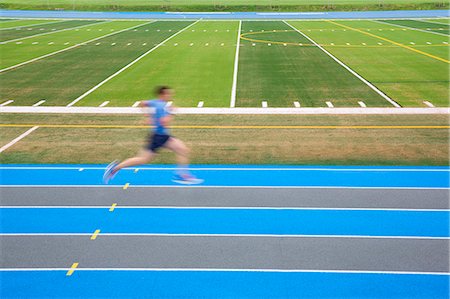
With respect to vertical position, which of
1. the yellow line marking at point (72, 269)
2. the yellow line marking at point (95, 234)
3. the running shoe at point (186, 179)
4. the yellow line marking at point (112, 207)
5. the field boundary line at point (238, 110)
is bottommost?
the yellow line marking at point (72, 269)

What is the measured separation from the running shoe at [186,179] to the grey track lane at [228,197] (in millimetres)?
171

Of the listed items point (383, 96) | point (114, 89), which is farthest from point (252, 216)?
point (114, 89)

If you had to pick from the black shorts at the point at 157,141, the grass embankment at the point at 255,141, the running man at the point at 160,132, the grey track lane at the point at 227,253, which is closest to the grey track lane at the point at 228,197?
the running man at the point at 160,132

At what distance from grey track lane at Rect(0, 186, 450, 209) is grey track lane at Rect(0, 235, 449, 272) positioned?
1573 mm

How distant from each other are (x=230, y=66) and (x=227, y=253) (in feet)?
64.9

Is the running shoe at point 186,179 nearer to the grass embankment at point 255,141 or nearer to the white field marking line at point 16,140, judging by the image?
the grass embankment at point 255,141

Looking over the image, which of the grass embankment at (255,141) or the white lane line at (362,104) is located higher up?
the white lane line at (362,104)

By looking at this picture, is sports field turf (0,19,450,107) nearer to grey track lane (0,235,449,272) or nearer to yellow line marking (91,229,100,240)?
yellow line marking (91,229,100,240)

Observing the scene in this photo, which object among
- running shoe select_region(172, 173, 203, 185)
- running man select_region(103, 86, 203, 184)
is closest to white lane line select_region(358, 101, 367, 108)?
running shoe select_region(172, 173, 203, 185)

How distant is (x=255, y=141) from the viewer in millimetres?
15352

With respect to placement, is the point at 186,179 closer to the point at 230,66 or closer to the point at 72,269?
the point at 72,269

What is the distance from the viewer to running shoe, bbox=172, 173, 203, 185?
1153 cm

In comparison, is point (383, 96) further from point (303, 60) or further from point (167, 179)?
point (167, 179)

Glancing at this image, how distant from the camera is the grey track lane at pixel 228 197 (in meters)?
11.1
